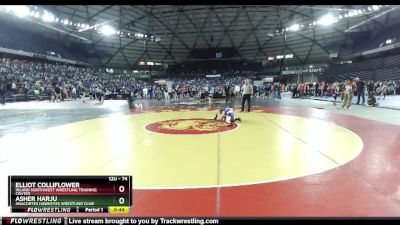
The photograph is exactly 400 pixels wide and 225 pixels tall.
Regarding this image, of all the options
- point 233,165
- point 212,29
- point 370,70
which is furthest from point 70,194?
point 370,70

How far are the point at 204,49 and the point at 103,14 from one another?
18.4 m

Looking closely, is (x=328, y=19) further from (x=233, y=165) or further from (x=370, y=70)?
(x=233, y=165)

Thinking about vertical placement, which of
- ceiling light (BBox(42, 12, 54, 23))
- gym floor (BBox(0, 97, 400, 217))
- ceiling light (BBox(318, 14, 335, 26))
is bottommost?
gym floor (BBox(0, 97, 400, 217))

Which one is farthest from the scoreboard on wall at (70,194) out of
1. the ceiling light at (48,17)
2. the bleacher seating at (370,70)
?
the bleacher seating at (370,70)

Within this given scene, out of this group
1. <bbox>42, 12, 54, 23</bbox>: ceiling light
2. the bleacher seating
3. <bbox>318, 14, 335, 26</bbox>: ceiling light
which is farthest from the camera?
A: the bleacher seating

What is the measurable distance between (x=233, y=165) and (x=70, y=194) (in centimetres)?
231

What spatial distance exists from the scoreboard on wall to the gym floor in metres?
0.23

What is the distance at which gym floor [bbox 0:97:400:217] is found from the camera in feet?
9.14

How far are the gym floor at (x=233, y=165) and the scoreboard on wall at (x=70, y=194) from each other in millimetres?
234

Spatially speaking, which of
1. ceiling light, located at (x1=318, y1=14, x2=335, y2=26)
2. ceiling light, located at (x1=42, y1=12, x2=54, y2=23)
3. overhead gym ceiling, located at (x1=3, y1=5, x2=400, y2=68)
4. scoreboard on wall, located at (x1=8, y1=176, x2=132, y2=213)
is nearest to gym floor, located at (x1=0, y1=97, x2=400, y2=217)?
scoreboard on wall, located at (x1=8, y1=176, x2=132, y2=213)

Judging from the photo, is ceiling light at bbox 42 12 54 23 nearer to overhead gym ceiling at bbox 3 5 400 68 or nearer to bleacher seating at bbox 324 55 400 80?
overhead gym ceiling at bbox 3 5 400 68

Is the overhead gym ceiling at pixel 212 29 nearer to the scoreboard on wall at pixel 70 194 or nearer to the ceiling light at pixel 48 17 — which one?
the ceiling light at pixel 48 17
